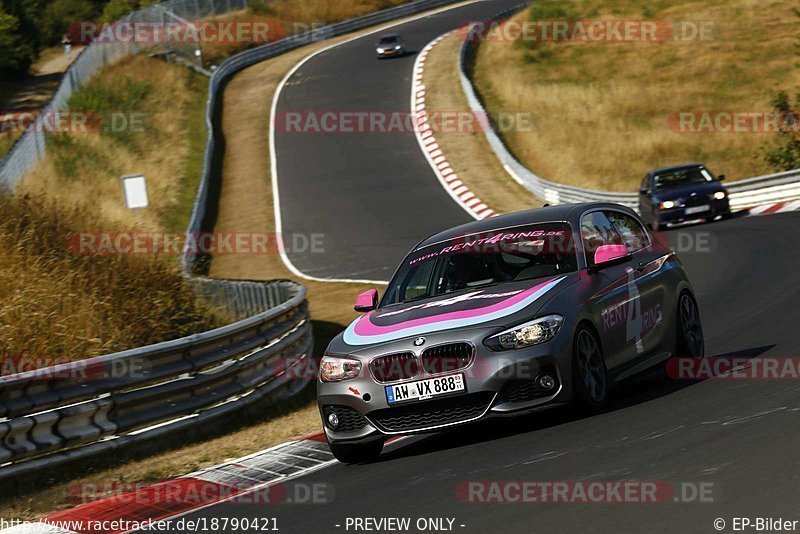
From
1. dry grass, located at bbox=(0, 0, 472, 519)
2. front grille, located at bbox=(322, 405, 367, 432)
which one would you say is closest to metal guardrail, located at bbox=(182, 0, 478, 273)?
dry grass, located at bbox=(0, 0, 472, 519)

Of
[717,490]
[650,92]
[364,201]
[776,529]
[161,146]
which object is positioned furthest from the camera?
[650,92]

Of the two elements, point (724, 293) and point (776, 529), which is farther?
point (724, 293)

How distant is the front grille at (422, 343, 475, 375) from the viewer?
768 centimetres

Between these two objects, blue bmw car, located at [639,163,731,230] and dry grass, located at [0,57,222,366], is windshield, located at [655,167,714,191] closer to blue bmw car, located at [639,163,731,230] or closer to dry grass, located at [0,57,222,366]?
blue bmw car, located at [639,163,731,230]

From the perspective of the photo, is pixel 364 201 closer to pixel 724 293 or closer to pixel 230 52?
pixel 724 293

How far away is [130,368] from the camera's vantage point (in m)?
9.88

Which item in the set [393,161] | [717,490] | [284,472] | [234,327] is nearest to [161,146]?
[393,161]

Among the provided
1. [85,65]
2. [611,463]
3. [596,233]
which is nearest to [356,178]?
[85,65]

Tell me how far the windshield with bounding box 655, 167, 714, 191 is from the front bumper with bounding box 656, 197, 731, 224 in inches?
25.3

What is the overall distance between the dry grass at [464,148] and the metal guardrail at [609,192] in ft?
0.93

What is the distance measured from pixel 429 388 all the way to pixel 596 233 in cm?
222

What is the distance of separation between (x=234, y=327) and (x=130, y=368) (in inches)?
69.5

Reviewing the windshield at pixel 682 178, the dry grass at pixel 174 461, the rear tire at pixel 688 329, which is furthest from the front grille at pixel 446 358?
the windshield at pixel 682 178

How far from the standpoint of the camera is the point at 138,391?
32.8ft
